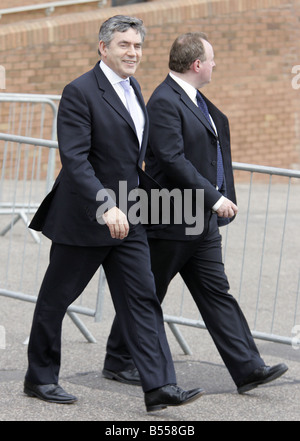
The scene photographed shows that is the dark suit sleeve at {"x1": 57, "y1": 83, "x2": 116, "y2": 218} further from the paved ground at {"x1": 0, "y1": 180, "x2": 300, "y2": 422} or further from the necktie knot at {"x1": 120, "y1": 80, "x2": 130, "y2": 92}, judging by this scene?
the paved ground at {"x1": 0, "y1": 180, "x2": 300, "y2": 422}

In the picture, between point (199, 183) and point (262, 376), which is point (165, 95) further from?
point (262, 376)

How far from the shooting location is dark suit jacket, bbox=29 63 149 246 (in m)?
4.44

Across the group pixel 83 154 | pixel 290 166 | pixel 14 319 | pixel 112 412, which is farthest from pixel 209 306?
pixel 290 166

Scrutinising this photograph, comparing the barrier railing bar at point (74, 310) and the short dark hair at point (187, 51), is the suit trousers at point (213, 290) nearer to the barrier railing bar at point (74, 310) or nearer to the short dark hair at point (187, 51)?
the short dark hair at point (187, 51)

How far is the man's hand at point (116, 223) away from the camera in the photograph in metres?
4.36

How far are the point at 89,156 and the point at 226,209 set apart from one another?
0.78m

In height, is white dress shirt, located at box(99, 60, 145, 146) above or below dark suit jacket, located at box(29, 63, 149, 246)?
above

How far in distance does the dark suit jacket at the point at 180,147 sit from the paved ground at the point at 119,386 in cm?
83

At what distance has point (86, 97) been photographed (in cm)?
450

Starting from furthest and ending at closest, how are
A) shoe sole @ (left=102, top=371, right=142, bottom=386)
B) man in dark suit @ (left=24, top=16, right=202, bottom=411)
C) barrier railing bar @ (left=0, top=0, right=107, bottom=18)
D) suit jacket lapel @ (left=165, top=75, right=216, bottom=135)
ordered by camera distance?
barrier railing bar @ (left=0, top=0, right=107, bottom=18) < shoe sole @ (left=102, top=371, right=142, bottom=386) < suit jacket lapel @ (left=165, top=75, right=216, bottom=135) < man in dark suit @ (left=24, top=16, right=202, bottom=411)

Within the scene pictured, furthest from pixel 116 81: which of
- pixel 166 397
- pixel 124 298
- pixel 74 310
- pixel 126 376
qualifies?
pixel 74 310

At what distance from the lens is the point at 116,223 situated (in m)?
4.36

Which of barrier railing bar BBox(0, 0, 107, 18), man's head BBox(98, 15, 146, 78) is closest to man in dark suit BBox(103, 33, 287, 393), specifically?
man's head BBox(98, 15, 146, 78)

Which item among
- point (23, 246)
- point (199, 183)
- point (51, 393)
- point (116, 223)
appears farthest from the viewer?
point (23, 246)
